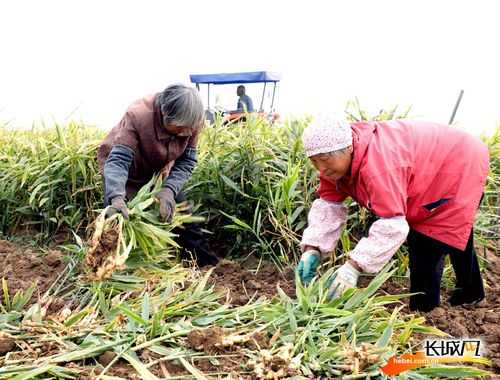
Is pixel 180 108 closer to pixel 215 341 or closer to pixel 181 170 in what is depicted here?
pixel 181 170

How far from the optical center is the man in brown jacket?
7.93 ft

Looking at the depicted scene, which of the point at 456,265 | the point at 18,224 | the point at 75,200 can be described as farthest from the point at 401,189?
the point at 18,224

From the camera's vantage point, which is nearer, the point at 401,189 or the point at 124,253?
the point at 401,189

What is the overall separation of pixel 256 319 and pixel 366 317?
0.38 meters

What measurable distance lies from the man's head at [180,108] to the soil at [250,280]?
80 cm

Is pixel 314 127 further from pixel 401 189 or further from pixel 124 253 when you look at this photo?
pixel 124 253

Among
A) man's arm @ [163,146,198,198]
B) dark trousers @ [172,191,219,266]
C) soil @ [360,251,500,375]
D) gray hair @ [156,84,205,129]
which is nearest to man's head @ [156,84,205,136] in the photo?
gray hair @ [156,84,205,129]

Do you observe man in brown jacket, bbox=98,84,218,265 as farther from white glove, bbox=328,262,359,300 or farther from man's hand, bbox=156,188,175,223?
white glove, bbox=328,262,359,300

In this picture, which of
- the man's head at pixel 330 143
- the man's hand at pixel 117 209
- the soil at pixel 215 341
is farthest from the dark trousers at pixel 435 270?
the man's hand at pixel 117 209

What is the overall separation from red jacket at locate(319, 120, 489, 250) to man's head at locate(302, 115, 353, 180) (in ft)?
0.15

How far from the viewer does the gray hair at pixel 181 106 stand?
7.91ft

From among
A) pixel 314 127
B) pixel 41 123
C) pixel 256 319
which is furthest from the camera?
pixel 41 123

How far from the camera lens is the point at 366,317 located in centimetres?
169

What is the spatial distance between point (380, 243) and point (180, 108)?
3.82 feet
